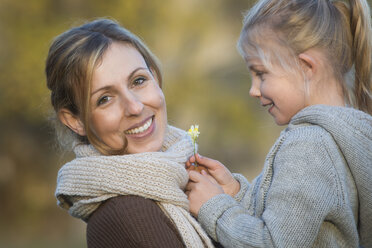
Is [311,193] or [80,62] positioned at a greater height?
[80,62]

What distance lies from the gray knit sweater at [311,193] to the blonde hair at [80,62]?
0.67 meters

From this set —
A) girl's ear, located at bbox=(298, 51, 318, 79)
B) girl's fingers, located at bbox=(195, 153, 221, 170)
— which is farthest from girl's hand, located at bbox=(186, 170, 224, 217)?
girl's ear, located at bbox=(298, 51, 318, 79)

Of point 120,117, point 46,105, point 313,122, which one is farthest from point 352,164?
point 46,105

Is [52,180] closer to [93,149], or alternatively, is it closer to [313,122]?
[93,149]

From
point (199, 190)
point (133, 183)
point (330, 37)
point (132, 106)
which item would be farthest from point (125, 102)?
point (330, 37)

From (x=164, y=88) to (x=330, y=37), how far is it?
647cm

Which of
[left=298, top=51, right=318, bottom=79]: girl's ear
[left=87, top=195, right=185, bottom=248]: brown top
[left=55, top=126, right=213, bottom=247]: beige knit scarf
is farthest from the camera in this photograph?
[left=298, top=51, right=318, bottom=79]: girl's ear

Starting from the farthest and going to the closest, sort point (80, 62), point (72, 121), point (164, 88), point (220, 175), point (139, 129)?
1. point (164, 88)
2. point (220, 175)
3. point (72, 121)
4. point (139, 129)
5. point (80, 62)

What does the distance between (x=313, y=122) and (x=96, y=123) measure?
974mm

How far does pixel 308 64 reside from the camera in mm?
2430

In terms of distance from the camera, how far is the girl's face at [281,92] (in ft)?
8.01

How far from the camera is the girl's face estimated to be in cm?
244

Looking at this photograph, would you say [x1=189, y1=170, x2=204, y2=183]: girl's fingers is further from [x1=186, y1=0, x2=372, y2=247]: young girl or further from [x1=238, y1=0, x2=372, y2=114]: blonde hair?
[x1=238, y1=0, x2=372, y2=114]: blonde hair

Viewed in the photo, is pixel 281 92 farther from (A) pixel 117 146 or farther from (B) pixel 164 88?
(B) pixel 164 88
